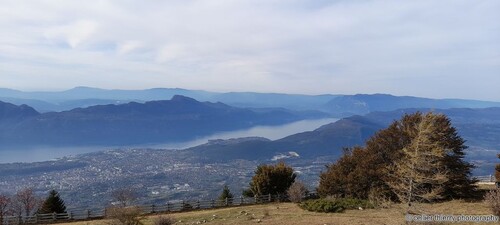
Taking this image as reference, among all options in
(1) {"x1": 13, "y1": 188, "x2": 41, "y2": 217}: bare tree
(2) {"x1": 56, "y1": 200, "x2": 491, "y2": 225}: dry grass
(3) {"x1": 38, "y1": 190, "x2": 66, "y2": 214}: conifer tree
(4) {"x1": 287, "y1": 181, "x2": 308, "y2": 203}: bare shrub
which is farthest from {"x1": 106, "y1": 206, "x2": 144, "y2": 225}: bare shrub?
(1) {"x1": 13, "y1": 188, "x2": 41, "y2": 217}: bare tree

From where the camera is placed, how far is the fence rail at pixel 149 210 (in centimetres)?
3528

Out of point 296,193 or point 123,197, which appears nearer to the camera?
point 123,197

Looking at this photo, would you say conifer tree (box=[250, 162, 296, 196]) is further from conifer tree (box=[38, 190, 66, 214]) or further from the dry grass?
conifer tree (box=[38, 190, 66, 214])

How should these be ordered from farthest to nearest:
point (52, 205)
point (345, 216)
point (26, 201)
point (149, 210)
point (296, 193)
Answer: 1. point (26, 201)
2. point (52, 205)
3. point (296, 193)
4. point (149, 210)
5. point (345, 216)

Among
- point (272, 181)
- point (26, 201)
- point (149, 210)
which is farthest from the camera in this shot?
point (26, 201)

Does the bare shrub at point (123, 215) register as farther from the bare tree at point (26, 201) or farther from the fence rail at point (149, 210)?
the bare tree at point (26, 201)

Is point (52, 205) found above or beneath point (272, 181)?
beneath

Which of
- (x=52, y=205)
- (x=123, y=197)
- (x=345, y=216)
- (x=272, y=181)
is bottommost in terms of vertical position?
(x=52, y=205)

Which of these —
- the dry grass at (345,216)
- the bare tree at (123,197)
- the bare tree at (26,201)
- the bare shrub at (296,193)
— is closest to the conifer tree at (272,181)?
the bare shrub at (296,193)

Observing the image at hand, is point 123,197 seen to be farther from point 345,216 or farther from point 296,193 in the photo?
point 345,216

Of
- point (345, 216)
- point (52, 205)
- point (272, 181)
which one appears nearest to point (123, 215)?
point (345, 216)

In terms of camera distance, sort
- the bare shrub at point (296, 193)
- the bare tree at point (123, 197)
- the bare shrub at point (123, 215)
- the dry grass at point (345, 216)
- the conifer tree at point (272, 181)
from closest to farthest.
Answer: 1. the bare shrub at point (123, 215)
2. the dry grass at point (345, 216)
3. the bare tree at point (123, 197)
4. the bare shrub at point (296, 193)
5. the conifer tree at point (272, 181)

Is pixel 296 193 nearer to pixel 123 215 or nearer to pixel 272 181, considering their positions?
pixel 272 181

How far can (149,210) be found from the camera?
39250 mm
